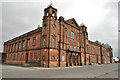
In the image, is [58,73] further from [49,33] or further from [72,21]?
[72,21]

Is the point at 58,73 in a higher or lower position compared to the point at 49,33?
lower

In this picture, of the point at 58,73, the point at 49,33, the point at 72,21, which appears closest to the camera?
the point at 58,73

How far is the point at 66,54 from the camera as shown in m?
30.5

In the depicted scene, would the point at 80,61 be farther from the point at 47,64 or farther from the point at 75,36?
the point at 47,64

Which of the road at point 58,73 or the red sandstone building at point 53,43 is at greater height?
the red sandstone building at point 53,43

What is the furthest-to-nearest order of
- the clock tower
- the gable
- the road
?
the gable → the clock tower → the road

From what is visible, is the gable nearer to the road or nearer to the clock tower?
the clock tower

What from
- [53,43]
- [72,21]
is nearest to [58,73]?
[53,43]

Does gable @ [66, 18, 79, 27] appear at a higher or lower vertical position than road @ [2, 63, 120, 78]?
higher

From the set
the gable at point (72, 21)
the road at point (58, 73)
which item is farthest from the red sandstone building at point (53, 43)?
the road at point (58, 73)

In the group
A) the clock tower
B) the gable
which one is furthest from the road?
the gable

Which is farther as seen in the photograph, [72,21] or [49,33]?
[72,21]

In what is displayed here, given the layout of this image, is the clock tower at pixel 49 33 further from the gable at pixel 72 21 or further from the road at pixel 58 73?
the road at pixel 58 73

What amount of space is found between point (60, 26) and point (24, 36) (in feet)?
49.6
